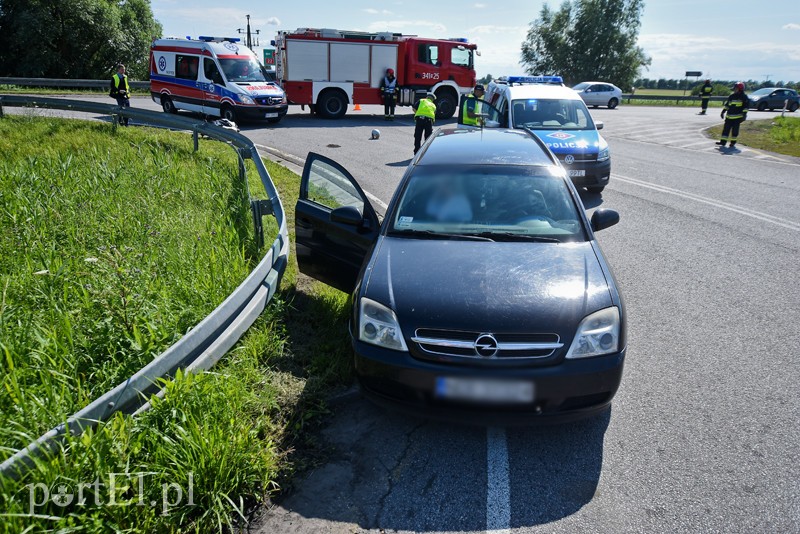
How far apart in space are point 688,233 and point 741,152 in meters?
11.0

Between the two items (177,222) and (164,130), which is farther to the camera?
(164,130)

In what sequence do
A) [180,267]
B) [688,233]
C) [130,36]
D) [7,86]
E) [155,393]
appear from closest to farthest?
[155,393] < [180,267] < [688,233] < [7,86] < [130,36]

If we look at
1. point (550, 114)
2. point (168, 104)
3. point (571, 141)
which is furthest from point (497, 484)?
point (168, 104)

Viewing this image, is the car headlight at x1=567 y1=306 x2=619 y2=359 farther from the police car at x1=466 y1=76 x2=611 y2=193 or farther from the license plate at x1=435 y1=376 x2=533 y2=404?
the police car at x1=466 y1=76 x2=611 y2=193

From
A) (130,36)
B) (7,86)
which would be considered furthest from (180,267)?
(130,36)

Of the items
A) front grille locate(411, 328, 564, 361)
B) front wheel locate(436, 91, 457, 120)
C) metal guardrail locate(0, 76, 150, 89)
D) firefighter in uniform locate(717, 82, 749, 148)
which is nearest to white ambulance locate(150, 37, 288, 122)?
front wheel locate(436, 91, 457, 120)

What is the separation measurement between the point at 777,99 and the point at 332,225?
40.7 meters

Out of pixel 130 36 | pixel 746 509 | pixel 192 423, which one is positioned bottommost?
pixel 746 509

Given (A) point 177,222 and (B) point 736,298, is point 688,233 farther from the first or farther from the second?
(A) point 177,222

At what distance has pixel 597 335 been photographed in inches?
125

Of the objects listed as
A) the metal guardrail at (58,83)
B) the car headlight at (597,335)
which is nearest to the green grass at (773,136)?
the car headlight at (597,335)

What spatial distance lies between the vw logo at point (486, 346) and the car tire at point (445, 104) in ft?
67.6

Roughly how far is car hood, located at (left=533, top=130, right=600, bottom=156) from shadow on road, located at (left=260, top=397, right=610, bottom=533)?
6.96 m

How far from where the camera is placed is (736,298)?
18.0 ft
